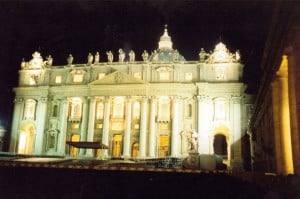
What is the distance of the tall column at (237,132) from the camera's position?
50.6 meters

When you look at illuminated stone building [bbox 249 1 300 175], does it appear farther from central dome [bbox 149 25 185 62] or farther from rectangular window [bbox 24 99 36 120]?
rectangular window [bbox 24 99 36 120]

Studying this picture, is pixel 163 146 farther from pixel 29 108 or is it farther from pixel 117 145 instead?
pixel 29 108

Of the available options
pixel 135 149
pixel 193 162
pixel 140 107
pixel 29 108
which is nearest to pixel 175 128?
pixel 140 107

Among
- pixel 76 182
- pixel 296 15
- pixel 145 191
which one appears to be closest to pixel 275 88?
pixel 296 15

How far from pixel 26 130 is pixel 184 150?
1147 inches

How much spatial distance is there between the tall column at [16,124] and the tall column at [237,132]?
36864 millimetres

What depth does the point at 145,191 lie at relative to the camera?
19031 mm

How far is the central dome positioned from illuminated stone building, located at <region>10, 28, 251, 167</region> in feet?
0.95

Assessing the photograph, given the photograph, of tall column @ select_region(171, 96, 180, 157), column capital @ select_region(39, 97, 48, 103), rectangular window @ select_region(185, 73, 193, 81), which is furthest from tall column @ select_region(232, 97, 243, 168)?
column capital @ select_region(39, 97, 48, 103)

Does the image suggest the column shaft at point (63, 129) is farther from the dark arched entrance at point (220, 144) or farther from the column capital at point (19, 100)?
the dark arched entrance at point (220, 144)

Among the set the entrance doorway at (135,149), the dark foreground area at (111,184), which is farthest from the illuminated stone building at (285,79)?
the entrance doorway at (135,149)

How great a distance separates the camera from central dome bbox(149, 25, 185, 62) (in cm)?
5846

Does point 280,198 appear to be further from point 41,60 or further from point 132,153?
point 41,60

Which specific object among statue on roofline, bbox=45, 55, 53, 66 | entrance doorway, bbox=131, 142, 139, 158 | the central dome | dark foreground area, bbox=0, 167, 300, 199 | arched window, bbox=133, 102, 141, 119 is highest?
the central dome
